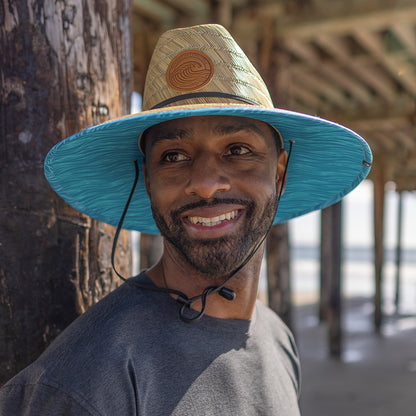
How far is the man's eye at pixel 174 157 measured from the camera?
4.14 feet

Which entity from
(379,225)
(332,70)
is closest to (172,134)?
(332,70)

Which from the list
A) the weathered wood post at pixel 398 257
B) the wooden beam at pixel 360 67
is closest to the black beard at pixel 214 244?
the wooden beam at pixel 360 67

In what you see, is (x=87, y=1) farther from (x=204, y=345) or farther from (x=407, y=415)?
(x=407, y=415)

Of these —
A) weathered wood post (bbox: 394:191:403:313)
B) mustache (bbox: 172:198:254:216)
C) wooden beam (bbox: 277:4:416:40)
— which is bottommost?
weathered wood post (bbox: 394:191:403:313)

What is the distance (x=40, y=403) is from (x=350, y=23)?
4259 millimetres

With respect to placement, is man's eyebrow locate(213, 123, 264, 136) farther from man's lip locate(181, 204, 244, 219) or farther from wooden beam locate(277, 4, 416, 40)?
wooden beam locate(277, 4, 416, 40)

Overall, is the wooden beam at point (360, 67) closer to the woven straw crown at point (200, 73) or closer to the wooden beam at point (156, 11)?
the wooden beam at point (156, 11)

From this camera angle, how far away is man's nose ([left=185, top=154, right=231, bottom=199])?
1.18 meters

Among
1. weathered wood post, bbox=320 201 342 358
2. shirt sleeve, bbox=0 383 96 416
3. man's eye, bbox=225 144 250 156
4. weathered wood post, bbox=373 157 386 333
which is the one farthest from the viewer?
weathered wood post, bbox=373 157 386 333

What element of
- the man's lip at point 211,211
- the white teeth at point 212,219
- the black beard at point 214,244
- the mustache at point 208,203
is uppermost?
the mustache at point 208,203

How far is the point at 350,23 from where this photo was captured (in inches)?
169

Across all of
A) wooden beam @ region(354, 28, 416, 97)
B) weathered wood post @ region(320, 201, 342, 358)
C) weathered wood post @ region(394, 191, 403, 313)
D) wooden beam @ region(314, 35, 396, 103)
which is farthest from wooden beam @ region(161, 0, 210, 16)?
weathered wood post @ region(394, 191, 403, 313)

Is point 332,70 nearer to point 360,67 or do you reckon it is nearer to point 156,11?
point 360,67

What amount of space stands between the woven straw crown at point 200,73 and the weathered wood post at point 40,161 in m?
0.22
